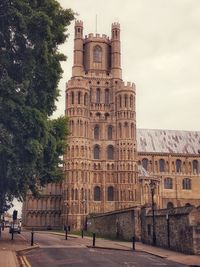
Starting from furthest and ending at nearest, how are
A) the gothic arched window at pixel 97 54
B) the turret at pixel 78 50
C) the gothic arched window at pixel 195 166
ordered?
the gothic arched window at pixel 195 166, the gothic arched window at pixel 97 54, the turret at pixel 78 50

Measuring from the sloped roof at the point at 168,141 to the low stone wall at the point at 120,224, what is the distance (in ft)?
103

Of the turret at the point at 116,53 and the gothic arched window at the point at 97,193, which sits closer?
the gothic arched window at the point at 97,193

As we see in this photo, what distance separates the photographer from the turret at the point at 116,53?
3403 inches

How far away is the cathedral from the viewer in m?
77.9

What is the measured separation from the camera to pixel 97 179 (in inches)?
3142

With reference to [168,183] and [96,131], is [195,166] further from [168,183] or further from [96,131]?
[96,131]

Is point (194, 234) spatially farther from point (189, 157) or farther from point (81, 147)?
point (189, 157)

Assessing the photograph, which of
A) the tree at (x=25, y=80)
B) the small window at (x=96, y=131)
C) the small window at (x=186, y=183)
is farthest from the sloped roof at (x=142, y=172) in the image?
the tree at (x=25, y=80)

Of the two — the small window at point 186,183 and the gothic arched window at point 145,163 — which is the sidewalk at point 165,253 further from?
the small window at point 186,183

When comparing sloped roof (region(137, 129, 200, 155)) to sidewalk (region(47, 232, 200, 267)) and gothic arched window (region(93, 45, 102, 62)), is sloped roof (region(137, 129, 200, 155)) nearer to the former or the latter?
gothic arched window (region(93, 45, 102, 62))

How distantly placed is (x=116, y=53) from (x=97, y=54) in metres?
4.12

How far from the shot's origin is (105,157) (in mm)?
80875

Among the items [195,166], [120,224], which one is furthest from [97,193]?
[120,224]

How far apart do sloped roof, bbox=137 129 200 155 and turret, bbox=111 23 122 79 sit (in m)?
15.8
